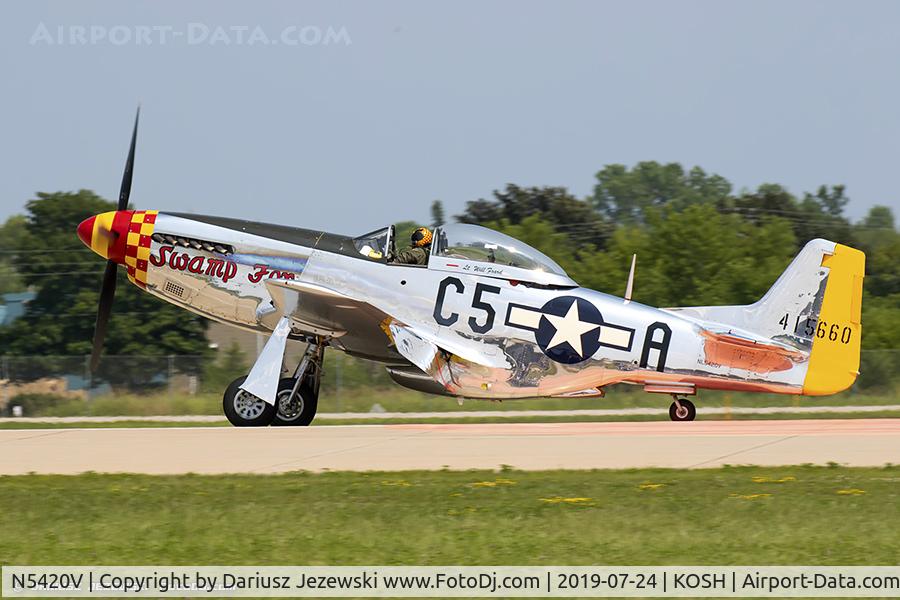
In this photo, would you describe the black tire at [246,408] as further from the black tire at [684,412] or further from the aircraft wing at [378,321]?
the black tire at [684,412]

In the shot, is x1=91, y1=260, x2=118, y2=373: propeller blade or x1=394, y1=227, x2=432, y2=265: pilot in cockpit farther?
x1=91, y1=260, x2=118, y2=373: propeller blade

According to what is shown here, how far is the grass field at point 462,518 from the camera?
8.63 metres

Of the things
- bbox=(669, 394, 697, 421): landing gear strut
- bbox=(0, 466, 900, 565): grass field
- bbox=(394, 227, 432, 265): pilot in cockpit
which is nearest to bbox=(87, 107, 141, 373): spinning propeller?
bbox=(394, 227, 432, 265): pilot in cockpit

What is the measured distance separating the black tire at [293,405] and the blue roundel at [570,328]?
3232 mm

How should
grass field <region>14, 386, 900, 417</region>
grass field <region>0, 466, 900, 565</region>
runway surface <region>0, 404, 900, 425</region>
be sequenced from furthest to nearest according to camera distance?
1. grass field <region>14, 386, 900, 417</region>
2. runway surface <region>0, 404, 900, 425</region>
3. grass field <region>0, 466, 900, 565</region>

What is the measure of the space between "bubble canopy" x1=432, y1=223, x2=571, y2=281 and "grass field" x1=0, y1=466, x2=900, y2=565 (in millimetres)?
5005

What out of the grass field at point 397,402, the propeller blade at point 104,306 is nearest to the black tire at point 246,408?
the propeller blade at point 104,306

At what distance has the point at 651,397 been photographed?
28.8 m

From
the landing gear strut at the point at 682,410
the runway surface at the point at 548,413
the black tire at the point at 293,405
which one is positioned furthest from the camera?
the runway surface at the point at 548,413

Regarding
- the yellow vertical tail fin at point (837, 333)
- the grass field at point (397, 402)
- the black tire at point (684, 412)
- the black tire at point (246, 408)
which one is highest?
the yellow vertical tail fin at point (837, 333)

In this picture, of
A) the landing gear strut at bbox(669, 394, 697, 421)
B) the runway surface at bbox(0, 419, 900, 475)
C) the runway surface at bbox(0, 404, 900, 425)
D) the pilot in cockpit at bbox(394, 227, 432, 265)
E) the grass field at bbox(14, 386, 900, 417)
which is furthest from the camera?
the grass field at bbox(14, 386, 900, 417)

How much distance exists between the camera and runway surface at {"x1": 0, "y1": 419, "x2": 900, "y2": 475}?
1334cm

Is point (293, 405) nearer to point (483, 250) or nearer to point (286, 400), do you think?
point (286, 400)

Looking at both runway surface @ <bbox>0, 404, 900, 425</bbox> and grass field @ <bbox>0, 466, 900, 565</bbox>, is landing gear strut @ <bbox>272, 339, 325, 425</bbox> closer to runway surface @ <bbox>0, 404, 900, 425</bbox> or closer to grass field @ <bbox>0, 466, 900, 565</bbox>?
grass field @ <bbox>0, 466, 900, 565</bbox>
